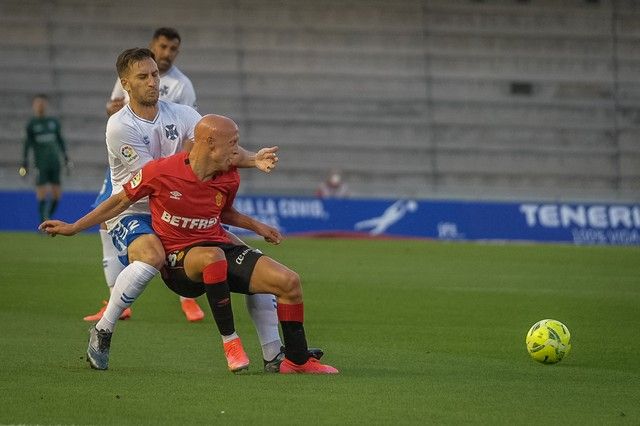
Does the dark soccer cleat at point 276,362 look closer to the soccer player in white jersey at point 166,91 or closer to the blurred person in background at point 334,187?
the soccer player in white jersey at point 166,91

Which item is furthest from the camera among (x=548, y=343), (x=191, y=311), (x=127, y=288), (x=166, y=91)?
(x=166, y=91)

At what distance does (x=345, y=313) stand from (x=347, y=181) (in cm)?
1791

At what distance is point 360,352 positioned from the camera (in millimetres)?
8781

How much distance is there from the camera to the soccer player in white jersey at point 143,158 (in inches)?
297

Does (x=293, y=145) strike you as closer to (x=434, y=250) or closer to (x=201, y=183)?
(x=434, y=250)

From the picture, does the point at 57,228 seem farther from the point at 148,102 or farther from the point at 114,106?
the point at 114,106

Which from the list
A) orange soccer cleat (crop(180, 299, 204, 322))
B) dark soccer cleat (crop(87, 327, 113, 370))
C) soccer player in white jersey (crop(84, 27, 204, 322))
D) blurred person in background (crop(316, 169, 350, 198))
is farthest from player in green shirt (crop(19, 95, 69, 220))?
dark soccer cleat (crop(87, 327, 113, 370))

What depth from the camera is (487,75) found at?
3072cm

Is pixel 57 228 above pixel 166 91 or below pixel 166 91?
below

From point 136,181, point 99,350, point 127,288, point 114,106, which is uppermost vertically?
point 114,106

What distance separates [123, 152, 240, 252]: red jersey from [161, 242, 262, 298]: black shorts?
66 millimetres

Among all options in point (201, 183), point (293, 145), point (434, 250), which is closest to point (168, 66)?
point (201, 183)

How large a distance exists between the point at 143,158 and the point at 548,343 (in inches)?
115

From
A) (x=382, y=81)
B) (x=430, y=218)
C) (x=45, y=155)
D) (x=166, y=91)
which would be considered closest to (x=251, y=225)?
(x=166, y=91)
